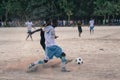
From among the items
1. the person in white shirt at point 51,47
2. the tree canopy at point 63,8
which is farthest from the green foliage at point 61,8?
the person in white shirt at point 51,47

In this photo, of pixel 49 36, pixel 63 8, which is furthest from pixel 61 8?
pixel 49 36

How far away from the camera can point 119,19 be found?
80.5 m

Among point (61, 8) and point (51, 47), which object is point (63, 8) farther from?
point (51, 47)

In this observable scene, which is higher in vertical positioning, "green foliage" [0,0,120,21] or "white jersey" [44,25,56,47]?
"white jersey" [44,25,56,47]

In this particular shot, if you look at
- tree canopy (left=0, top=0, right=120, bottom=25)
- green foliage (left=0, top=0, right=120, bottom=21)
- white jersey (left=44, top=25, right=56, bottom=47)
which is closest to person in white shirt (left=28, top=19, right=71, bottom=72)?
white jersey (left=44, top=25, right=56, bottom=47)

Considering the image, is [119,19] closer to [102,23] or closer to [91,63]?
[102,23]

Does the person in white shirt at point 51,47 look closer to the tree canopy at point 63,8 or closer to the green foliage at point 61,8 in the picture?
the tree canopy at point 63,8

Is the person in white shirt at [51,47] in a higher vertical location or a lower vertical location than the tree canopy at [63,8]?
higher

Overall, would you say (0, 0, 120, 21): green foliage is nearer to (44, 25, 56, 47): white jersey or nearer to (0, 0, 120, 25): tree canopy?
(0, 0, 120, 25): tree canopy

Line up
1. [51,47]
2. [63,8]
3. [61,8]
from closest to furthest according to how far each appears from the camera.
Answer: [51,47]
[63,8]
[61,8]

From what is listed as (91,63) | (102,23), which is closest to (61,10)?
(102,23)

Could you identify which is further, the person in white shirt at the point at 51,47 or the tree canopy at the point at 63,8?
the tree canopy at the point at 63,8

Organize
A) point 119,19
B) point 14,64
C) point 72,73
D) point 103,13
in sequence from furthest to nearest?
1. point 119,19
2. point 103,13
3. point 14,64
4. point 72,73

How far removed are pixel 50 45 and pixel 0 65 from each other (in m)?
2.59
